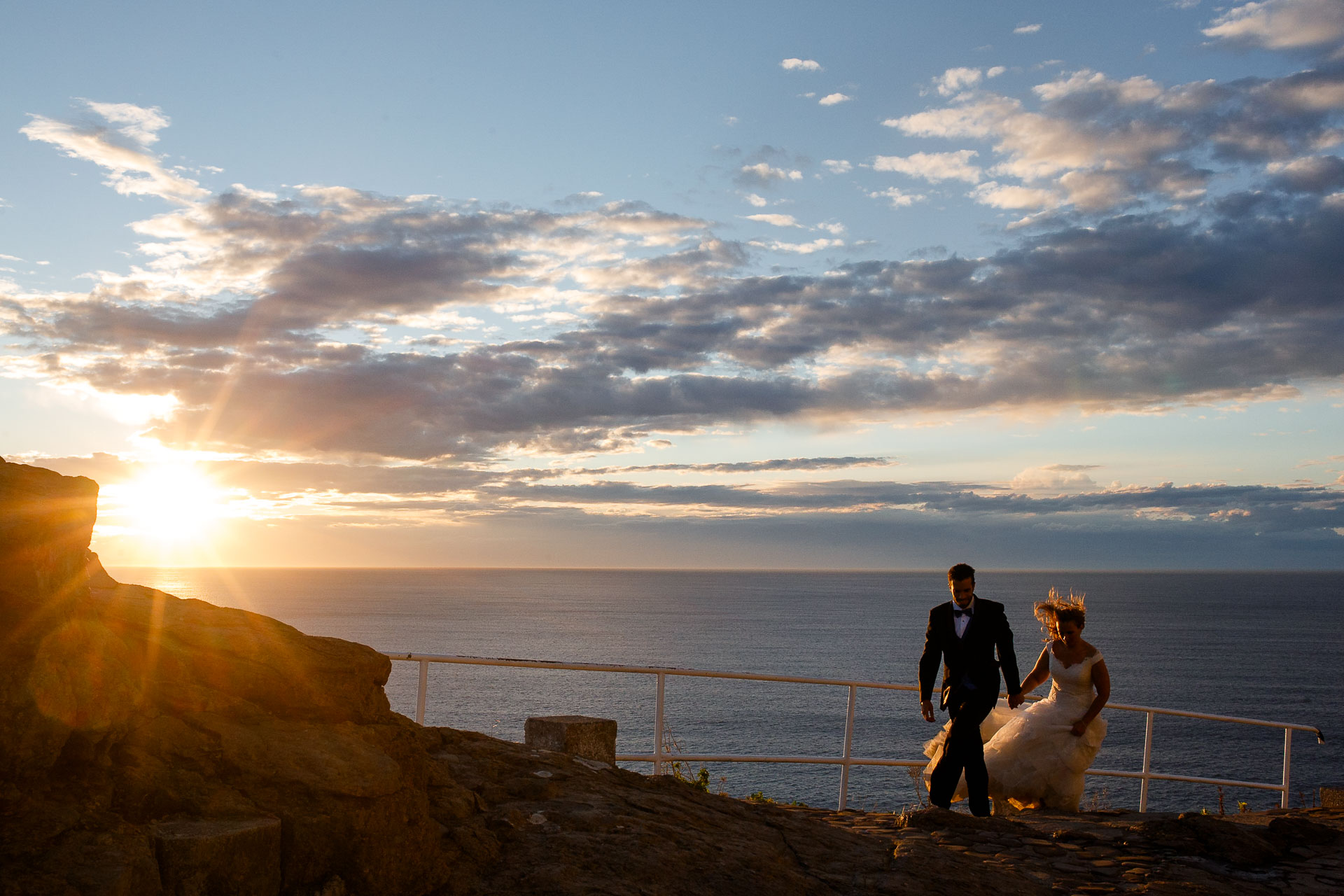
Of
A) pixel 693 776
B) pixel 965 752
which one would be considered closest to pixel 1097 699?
pixel 965 752

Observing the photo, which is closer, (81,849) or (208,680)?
(81,849)

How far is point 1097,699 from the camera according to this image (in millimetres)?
7688

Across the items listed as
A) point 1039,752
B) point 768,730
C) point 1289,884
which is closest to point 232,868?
point 1289,884

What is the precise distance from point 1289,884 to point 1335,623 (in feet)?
536

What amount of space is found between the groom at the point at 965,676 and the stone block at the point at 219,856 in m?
4.52

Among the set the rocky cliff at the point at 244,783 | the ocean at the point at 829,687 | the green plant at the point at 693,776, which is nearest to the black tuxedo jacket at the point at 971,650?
the green plant at the point at 693,776

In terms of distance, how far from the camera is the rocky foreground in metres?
3.33

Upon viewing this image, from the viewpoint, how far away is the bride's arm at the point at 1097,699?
7582 millimetres

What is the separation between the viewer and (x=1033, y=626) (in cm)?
12738

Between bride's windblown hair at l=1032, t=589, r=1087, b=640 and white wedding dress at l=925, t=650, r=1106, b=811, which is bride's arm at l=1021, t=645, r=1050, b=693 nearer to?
white wedding dress at l=925, t=650, r=1106, b=811

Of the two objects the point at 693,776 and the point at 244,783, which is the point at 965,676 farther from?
the point at 244,783

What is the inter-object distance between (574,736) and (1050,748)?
12.8 ft

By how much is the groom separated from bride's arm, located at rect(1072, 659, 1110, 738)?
3.34 feet

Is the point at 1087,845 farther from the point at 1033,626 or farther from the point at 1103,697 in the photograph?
the point at 1033,626
